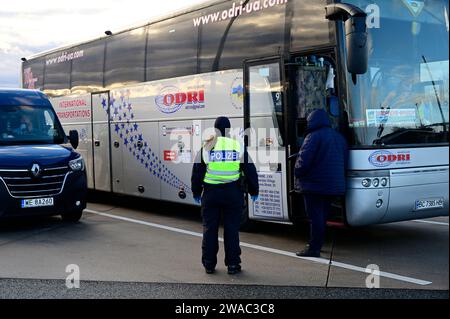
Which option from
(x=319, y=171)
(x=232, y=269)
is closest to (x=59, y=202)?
(x=232, y=269)

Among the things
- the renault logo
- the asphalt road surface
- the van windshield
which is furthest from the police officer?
the van windshield

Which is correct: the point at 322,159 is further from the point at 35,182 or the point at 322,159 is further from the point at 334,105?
the point at 35,182

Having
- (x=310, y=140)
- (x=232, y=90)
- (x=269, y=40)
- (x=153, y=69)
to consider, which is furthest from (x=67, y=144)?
(x=310, y=140)

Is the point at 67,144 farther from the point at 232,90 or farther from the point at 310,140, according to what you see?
the point at 310,140

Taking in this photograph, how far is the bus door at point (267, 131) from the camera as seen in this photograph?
805 centimetres

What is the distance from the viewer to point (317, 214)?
24.0 ft

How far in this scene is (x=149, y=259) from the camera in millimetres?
7520

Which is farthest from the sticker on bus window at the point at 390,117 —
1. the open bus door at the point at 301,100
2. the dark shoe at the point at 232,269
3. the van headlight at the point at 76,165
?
the van headlight at the point at 76,165

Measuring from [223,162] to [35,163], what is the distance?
4.07 meters

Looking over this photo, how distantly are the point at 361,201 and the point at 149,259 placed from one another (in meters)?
2.76

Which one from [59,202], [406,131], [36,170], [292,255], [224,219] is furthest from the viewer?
[59,202]

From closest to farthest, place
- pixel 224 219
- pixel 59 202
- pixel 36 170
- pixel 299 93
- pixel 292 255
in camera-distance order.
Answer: pixel 224 219, pixel 292 255, pixel 299 93, pixel 36 170, pixel 59 202

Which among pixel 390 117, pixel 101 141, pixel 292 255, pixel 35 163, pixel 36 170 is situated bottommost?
pixel 292 255

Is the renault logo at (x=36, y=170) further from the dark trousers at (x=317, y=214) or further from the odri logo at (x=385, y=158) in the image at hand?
the odri logo at (x=385, y=158)
